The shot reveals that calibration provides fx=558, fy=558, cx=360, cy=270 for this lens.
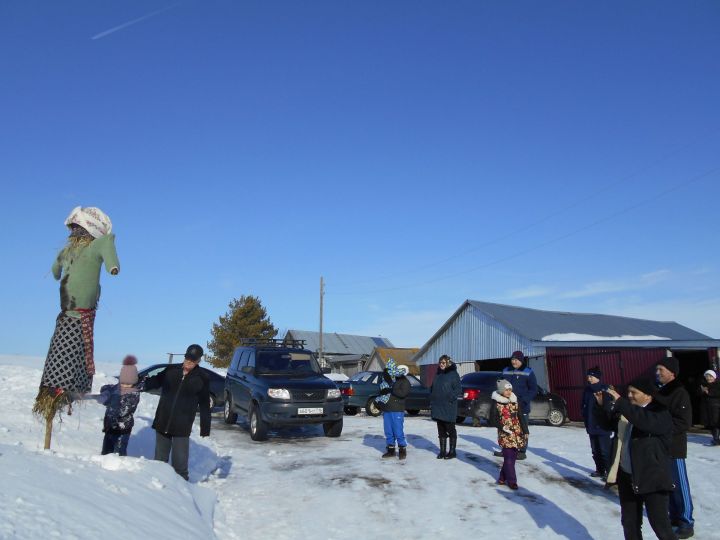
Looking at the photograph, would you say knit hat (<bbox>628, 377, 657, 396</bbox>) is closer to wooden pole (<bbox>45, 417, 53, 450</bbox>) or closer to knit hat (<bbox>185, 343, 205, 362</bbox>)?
knit hat (<bbox>185, 343, 205, 362</bbox>)

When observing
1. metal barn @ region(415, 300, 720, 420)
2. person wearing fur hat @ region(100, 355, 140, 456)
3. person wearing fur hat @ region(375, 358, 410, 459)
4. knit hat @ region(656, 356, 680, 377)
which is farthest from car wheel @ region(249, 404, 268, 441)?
metal barn @ region(415, 300, 720, 420)

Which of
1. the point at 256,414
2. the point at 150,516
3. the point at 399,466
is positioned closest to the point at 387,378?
the point at 399,466

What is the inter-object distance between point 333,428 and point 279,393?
1607 millimetres

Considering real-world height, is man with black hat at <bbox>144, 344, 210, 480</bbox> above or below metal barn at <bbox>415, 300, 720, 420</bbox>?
below

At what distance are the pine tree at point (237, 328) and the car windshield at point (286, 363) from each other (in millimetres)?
41427

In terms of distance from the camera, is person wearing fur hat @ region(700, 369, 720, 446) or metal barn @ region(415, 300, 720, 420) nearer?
person wearing fur hat @ region(700, 369, 720, 446)

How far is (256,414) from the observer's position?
1095cm

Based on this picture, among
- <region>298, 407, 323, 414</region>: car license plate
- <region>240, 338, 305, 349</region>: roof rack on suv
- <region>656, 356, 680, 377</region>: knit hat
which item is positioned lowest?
<region>298, 407, 323, 414</region>: car license plate

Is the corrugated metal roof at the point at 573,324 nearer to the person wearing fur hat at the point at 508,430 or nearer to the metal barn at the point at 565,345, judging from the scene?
the metal barn at the point at 565,345

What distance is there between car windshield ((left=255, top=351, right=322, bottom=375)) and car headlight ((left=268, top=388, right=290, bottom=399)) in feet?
3.36

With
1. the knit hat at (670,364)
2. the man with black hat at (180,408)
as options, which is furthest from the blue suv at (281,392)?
the knit hat at (670,364)

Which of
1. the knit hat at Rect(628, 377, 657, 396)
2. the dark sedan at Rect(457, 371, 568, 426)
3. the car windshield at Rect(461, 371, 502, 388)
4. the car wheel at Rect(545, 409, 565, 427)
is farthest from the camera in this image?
the car wheel at Rect(545, 409, 565, 427)

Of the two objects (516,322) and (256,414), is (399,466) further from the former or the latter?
(516,322)

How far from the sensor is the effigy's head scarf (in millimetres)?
4820
